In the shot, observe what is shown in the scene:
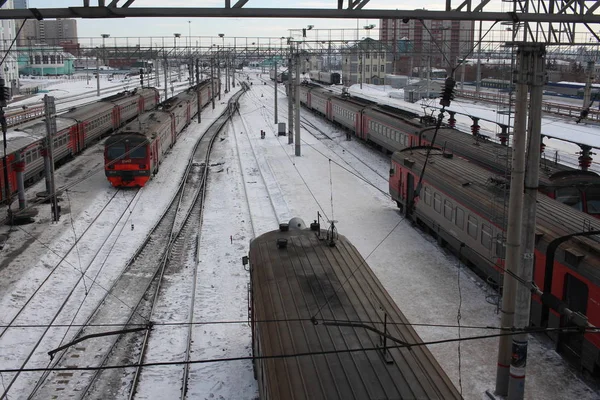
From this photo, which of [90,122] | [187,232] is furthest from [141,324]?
[90,122]

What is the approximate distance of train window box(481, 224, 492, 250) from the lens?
15000 mm

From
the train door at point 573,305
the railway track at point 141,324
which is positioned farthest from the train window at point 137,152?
the train door at point 573,305

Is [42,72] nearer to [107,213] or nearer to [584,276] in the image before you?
[107,213]

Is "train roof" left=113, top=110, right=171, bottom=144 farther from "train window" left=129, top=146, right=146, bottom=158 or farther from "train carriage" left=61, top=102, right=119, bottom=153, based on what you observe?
"train carriage" left=61, top=102, right=119, bottom=153

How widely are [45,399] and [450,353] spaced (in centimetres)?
767

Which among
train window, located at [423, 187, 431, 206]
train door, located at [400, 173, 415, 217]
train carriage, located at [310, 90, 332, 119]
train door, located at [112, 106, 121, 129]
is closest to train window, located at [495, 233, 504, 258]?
train window, located at [423, 187, 431, 206]

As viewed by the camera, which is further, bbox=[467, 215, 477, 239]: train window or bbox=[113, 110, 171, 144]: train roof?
bbox=[113, 110, 171, 144]: train roof

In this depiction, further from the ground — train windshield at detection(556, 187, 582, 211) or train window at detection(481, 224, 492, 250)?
train windshield at detection(556, 187, 582, 211)

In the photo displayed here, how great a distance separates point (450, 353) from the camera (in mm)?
12508

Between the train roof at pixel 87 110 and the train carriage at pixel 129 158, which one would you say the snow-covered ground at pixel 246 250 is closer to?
the train carriage at pixel 129 158

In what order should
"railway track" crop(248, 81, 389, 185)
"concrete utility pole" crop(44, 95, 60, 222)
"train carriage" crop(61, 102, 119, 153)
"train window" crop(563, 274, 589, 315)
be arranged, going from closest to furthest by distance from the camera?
"train window" crop(563, 274, 589, 315), "concrete utility pole" crop(44, 95, 60, 222), "railway track" crop(248, 81, 389, 185), "train carriage" crop(61, 102, 119, 153)

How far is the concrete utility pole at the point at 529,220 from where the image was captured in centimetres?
920

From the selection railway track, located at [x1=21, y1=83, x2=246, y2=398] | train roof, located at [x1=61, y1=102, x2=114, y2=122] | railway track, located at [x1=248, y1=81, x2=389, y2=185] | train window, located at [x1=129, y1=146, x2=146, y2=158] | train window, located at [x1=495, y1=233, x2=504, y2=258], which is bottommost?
railway track, located at [x1=21, y1=83, x2=246, y2=398]

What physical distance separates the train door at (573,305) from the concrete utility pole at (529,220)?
1999mm
